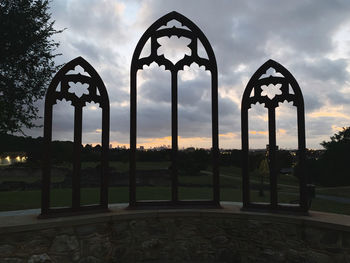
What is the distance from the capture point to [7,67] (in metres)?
9.35

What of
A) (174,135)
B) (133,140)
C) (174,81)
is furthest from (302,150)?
(133,140)

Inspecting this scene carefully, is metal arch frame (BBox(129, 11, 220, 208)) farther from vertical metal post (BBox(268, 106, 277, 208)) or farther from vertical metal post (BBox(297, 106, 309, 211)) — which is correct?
vertical metal post (BBox(297, 106, 309, 211))

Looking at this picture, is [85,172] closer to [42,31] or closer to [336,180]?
[42,31]

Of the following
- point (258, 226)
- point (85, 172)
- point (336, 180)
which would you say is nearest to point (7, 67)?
point (258, 226)

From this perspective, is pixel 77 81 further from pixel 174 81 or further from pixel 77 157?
pixel 174 81

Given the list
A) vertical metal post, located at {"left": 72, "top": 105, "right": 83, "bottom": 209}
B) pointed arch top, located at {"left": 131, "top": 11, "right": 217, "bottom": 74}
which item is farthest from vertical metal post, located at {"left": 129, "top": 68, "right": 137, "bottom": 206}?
vertical metal post, located at {"left": 72, "top": 105, "right": 83, "bottom": 209}

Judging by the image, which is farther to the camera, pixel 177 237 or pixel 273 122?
pixel 273 122

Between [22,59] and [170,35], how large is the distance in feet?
23.3

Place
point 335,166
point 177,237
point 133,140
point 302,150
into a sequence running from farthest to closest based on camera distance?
point 335,166
point 133,140
point 302,150
point 177,237

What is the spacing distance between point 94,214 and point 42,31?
883 centimetres

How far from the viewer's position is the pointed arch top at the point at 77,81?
477cm

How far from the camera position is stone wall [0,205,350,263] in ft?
13.3

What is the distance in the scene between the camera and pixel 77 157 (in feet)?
16.0

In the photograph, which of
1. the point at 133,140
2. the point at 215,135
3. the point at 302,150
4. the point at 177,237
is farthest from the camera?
the point at 215,135
